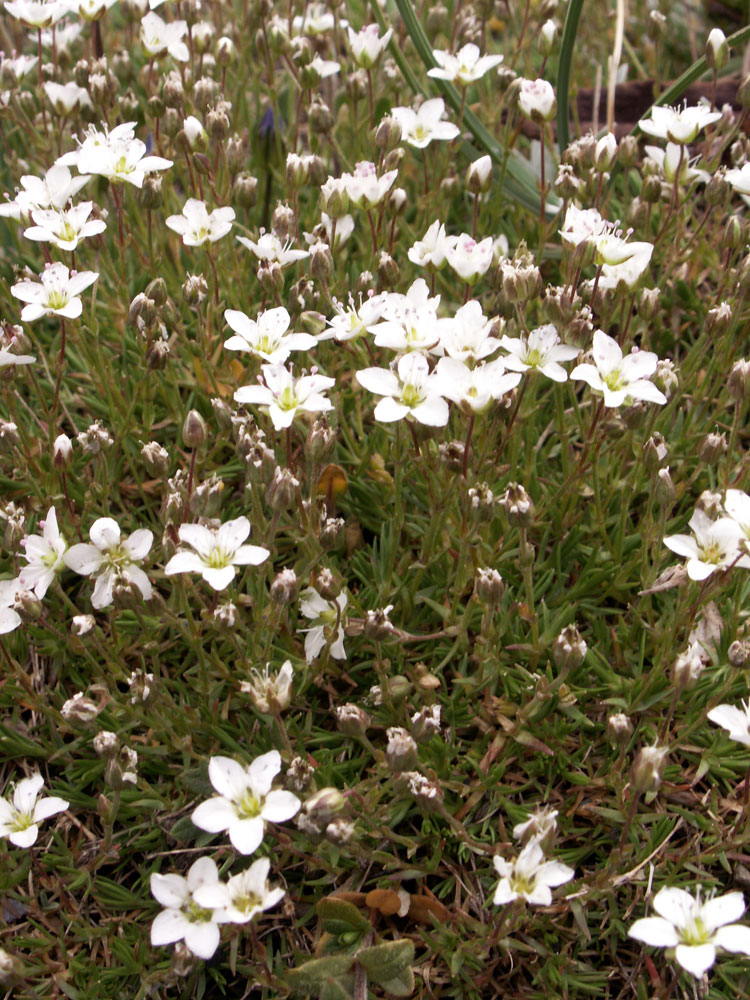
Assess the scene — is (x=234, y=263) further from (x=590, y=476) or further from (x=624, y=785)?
(x=624, y=785)

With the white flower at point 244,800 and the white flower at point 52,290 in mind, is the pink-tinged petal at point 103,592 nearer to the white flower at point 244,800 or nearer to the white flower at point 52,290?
the white flower at point 244,800

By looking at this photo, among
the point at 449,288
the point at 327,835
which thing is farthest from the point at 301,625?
the point at 449,288

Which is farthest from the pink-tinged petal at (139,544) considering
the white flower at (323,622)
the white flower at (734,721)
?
the white flower at (734,721)

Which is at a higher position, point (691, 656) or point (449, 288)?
point (449, 288)

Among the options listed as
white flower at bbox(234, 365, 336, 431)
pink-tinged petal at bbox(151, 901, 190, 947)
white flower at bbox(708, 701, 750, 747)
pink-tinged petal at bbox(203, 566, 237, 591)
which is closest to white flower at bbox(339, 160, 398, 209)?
white flower at bbox(234, 365, 336, 431)

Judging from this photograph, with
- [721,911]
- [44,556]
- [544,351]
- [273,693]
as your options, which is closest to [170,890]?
[273,693]
